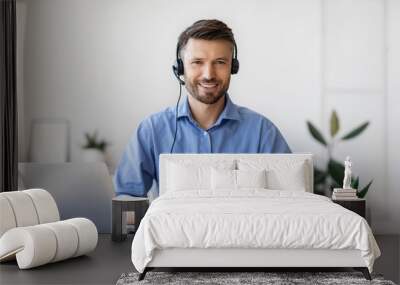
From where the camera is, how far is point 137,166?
7.06 m

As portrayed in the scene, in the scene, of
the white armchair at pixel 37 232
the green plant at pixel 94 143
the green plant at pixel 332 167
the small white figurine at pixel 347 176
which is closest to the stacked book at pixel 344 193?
the small white figurine at pixel 347 176

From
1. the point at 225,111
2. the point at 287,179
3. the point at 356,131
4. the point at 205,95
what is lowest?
the point at 287,179

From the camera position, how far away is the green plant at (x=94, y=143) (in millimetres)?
7340

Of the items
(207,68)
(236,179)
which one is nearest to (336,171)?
(236,179)

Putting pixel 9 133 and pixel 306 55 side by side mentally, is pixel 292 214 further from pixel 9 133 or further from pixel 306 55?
pixel 9 133

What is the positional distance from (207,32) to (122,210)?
191 cm

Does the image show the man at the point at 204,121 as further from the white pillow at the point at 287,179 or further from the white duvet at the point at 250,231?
the white duvet at the point at 250,231

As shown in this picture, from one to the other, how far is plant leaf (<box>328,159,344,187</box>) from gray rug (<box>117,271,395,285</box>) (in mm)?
2229

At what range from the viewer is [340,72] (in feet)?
23.8

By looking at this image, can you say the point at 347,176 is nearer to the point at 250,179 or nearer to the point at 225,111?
the point at 250,179

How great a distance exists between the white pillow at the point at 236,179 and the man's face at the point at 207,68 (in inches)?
37.3

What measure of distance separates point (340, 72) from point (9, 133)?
Result: 131 inches

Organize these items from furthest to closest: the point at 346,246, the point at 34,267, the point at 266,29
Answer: the point at 266,29
the point at 34,267
the point at 346,246

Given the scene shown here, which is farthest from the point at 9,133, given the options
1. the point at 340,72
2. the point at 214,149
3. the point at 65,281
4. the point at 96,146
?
the point at 340,72
